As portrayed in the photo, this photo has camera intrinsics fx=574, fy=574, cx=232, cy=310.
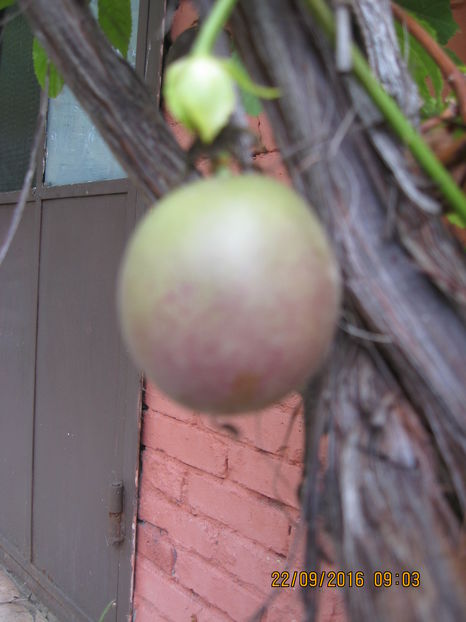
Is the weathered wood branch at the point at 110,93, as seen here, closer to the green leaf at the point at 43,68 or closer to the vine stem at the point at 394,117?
the vine stem at the point at 394,117

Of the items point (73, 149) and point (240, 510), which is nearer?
point (240, 510)

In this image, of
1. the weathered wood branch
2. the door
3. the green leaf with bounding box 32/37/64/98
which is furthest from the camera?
the door

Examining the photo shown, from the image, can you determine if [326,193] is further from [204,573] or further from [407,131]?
[204,573]

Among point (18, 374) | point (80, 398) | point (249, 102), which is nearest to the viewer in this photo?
point (249, 102)

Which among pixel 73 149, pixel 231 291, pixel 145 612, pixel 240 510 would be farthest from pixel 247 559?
pixel 73 149

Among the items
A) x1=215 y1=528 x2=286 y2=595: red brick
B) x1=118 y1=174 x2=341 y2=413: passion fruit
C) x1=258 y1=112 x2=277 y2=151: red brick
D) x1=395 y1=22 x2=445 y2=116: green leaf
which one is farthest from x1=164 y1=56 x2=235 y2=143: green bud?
x1=215 y1=528 x2=286 y2=595: red brick

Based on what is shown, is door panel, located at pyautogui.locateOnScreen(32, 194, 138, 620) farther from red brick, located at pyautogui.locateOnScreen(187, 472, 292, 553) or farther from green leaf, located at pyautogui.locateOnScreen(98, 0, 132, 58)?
green leaf, located at pyautogui.locateOnScreen(98, 0, 132, 58)

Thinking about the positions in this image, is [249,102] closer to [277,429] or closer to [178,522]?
[277,429]
